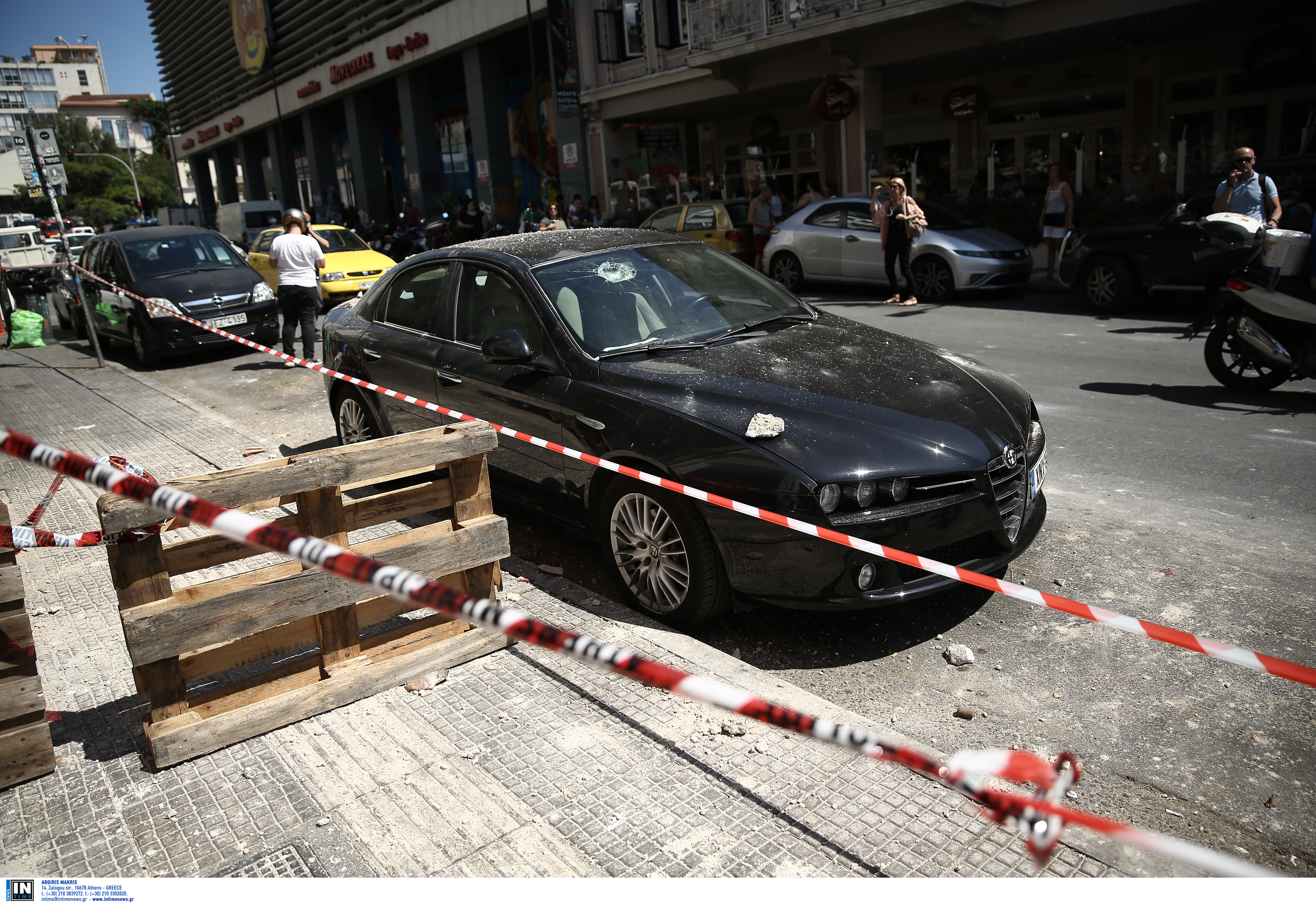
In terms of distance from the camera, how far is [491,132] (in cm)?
2998

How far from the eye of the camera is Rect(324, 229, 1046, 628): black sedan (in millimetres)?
3520

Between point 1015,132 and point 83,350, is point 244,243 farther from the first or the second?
point 1015,132

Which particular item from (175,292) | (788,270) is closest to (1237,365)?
(788,270)

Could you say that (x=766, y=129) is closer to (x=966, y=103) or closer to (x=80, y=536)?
(x=966, y=103)

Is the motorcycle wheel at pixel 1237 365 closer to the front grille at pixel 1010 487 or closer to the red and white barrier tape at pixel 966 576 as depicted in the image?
the red and white barrier tape at pixel 966 576

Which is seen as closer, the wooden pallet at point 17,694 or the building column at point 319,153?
the wooden pallet at point 17,694

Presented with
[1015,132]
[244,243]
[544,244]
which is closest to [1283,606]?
[544,244]

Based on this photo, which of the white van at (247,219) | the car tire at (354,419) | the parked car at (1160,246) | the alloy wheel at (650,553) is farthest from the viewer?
the white van at (247,219)

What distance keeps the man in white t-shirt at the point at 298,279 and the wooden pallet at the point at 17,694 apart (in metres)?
8.39

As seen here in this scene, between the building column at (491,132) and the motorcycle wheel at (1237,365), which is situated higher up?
the building column at (491,132)

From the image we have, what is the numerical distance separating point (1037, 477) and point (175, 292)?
11.7m

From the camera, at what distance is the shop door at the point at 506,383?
4492 mm

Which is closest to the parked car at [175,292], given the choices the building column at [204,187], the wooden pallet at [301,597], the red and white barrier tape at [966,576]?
the red and white barrier tape at [966,576]

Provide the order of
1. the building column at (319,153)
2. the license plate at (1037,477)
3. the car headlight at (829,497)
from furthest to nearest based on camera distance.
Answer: the building column at (319,153) < the license plate at (1037,477) < the car headlight at (829,497)
